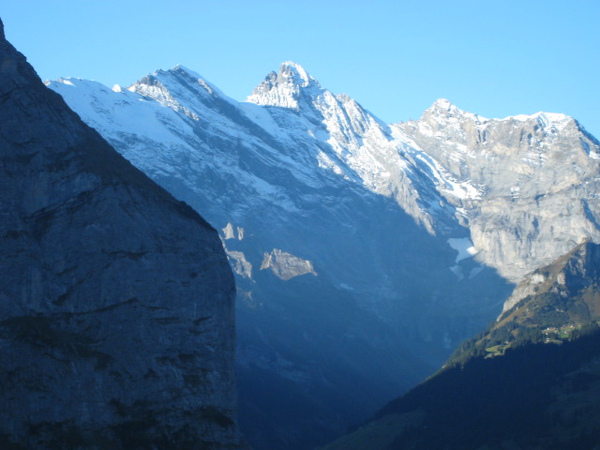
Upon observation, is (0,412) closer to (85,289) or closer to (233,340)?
(85,289)

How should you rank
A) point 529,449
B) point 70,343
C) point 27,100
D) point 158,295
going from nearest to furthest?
point 70,343 < point 158,295 < point 27,100 < point 529,449

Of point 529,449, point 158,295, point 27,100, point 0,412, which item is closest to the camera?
point 0,412

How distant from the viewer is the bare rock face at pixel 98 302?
92.6m

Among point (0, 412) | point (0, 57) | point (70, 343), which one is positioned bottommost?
point (0, 412)

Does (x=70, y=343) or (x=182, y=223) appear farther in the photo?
(x=182, y=223)

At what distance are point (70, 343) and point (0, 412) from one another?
9.44m

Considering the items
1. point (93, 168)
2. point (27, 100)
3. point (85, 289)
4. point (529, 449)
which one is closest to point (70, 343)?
point (85, 289)

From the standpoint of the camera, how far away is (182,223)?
10862 cm

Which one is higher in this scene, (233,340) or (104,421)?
(233,340)

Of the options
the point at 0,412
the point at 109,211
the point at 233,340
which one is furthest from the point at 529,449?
the point at 0,412

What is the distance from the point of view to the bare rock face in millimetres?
92625

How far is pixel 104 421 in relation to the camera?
93938mm

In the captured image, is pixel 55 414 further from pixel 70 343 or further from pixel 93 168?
pixel 93 168

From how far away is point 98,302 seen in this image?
328 ft
